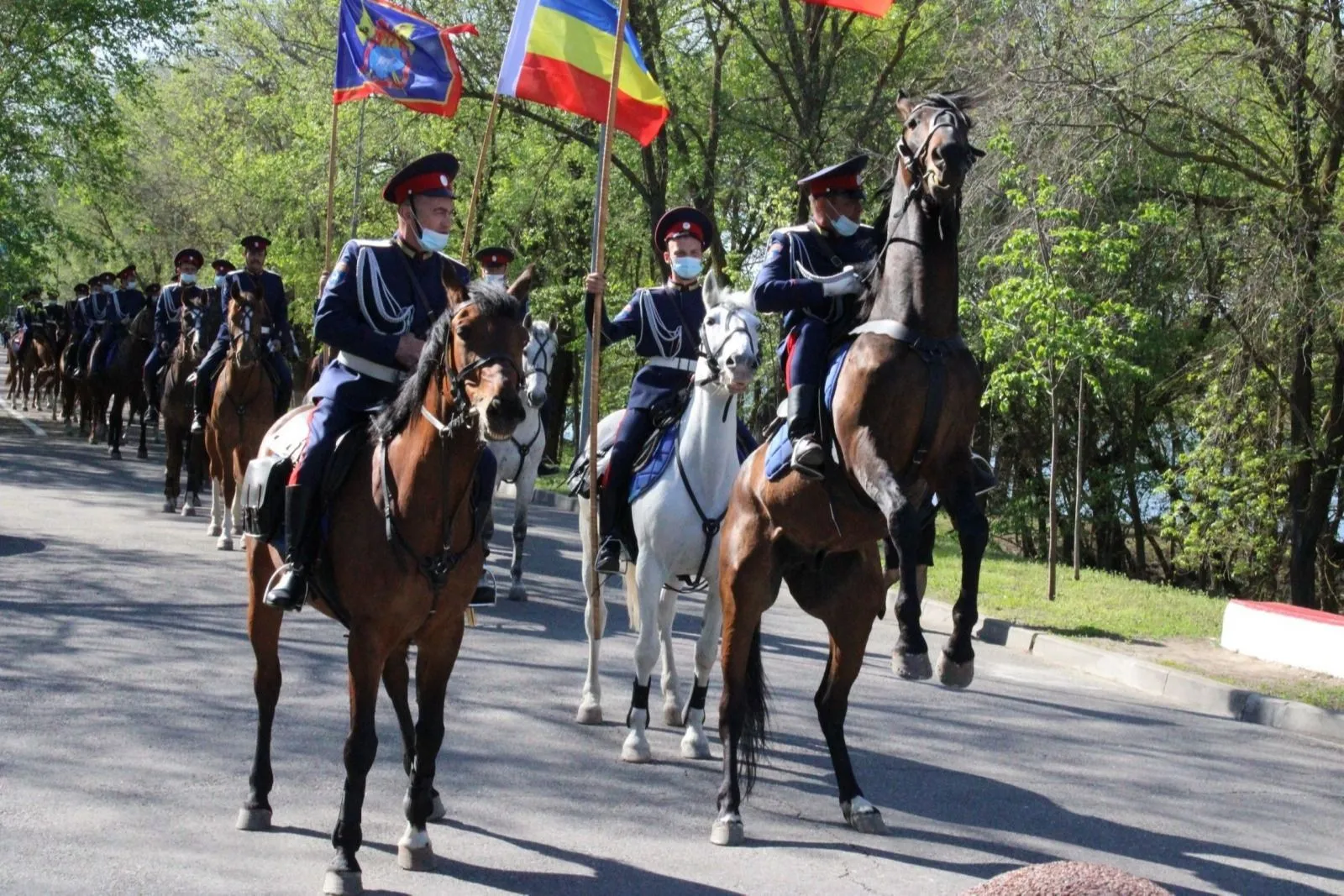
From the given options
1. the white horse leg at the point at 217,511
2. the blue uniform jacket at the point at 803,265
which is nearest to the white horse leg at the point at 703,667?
the blue uniform jacket at the point at 803,265

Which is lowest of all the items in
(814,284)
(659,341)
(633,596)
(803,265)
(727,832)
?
(727,832)

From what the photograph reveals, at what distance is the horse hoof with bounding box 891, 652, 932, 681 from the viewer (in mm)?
6848

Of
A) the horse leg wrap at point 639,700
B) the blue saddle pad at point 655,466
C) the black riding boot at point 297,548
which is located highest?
the blue saddle pad at point 655,466

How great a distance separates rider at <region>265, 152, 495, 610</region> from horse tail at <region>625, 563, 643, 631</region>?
2523 millimetres

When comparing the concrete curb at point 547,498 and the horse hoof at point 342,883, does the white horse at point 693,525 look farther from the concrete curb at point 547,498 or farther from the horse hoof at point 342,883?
the concrete curb at point 547,498

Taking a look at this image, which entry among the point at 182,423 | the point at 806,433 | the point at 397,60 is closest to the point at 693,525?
the point at 806,433

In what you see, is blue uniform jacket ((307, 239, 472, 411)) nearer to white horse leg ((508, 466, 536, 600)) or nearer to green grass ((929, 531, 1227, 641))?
white horse leg ((508, 466, 536, 600))

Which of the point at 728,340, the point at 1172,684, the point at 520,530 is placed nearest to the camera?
the point at 728,340

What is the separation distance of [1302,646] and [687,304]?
22.4ft

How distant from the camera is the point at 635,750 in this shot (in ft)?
29.7

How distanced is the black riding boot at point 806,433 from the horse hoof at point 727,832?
1676 mm

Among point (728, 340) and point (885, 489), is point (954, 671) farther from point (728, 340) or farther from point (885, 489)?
point (728, 340)

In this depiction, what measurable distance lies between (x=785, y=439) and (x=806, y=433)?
0.24 meters

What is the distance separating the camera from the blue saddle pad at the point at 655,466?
970cm
